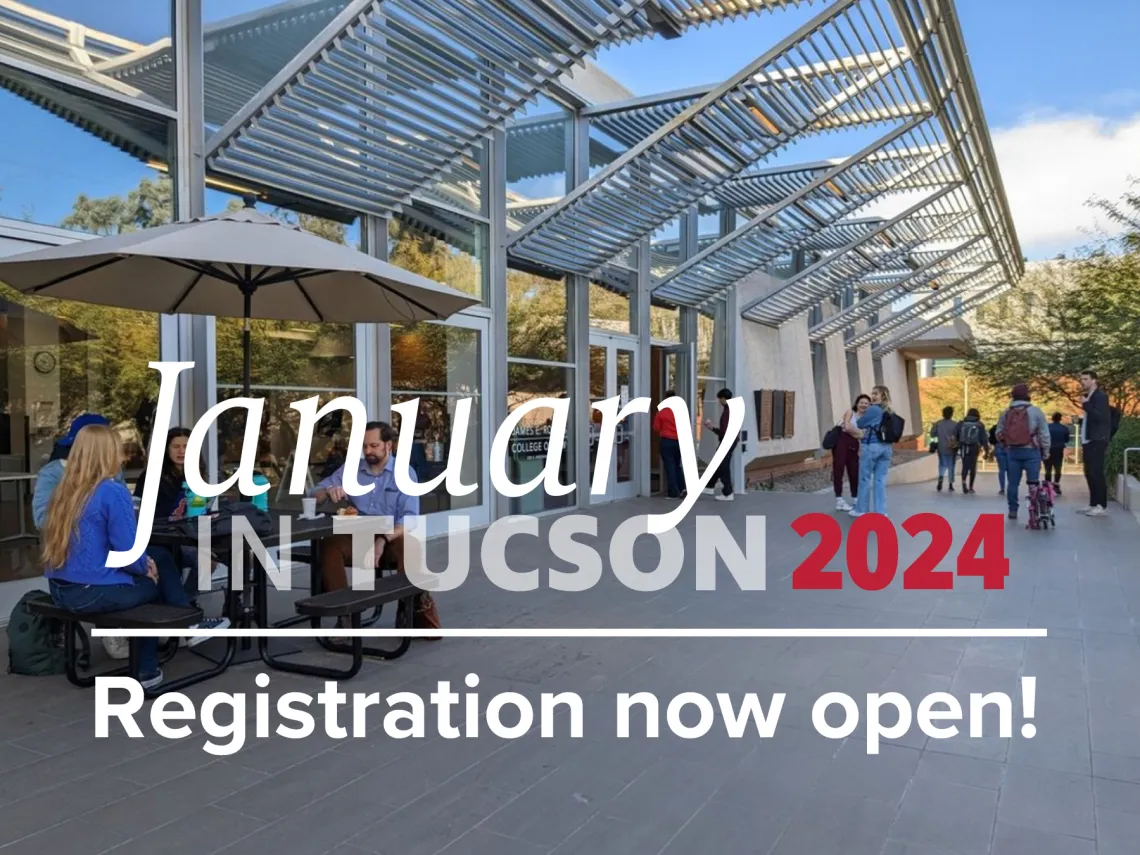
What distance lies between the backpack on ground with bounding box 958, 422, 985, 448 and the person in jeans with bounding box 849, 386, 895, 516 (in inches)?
164

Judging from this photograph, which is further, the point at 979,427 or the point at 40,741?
the point at 979,427

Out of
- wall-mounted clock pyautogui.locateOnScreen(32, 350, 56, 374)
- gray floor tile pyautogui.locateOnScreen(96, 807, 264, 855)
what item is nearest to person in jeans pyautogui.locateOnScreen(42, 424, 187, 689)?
gray floor tile pyautogui.locateOnScreen(96, 807, 264, 855)

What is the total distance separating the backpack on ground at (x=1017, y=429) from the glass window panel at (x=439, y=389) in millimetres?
5668

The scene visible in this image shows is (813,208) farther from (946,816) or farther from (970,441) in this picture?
(946,816)

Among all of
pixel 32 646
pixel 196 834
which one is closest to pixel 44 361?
pixel 32 646

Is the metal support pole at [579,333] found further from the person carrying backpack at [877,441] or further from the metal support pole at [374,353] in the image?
the metal support pole at [374,353]

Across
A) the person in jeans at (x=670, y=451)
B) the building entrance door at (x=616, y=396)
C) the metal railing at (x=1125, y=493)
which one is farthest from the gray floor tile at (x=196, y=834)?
the metal railing at (x=1125, y=493)

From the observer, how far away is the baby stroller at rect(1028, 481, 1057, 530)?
31.7 ft

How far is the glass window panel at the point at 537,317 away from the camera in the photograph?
406 inches

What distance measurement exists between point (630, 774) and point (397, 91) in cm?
551

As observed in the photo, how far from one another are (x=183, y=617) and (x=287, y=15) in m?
5.35

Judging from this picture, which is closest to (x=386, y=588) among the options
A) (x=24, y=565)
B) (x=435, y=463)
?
(x=24, y=565)

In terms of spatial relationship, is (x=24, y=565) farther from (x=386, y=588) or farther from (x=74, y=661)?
(x=386, y=588)

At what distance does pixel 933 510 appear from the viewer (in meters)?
11.8
